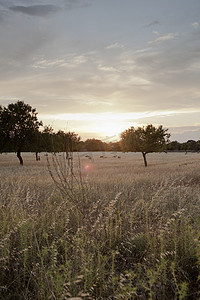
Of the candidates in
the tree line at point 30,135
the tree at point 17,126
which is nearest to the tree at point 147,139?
the tree line at point 30,135

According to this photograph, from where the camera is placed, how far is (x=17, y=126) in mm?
33969

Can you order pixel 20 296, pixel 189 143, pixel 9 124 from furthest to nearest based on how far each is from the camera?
pixel 189 143, pixel 9 124, pixel 20 296

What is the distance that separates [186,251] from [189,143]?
11659 centimetres

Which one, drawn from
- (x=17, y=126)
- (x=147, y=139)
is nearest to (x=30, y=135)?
(x=17, y=126)

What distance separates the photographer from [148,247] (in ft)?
14.5

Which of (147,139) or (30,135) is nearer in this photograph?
(147,139)

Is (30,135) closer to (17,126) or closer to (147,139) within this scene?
(17,126)

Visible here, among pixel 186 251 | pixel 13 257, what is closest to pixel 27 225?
pixel 13 257

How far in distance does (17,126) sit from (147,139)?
17681 millimetres

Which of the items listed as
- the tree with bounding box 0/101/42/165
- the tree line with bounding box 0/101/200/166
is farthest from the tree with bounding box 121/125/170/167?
the tree with bounding box 0/101/42/165

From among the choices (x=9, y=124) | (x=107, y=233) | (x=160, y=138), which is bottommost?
(x=107, y=233)

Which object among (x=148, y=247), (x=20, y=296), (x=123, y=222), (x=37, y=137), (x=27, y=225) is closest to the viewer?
(x=20, y=296)

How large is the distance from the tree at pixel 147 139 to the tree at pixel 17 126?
1369 cm

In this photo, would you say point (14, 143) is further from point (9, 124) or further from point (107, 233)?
point (107, 233)
